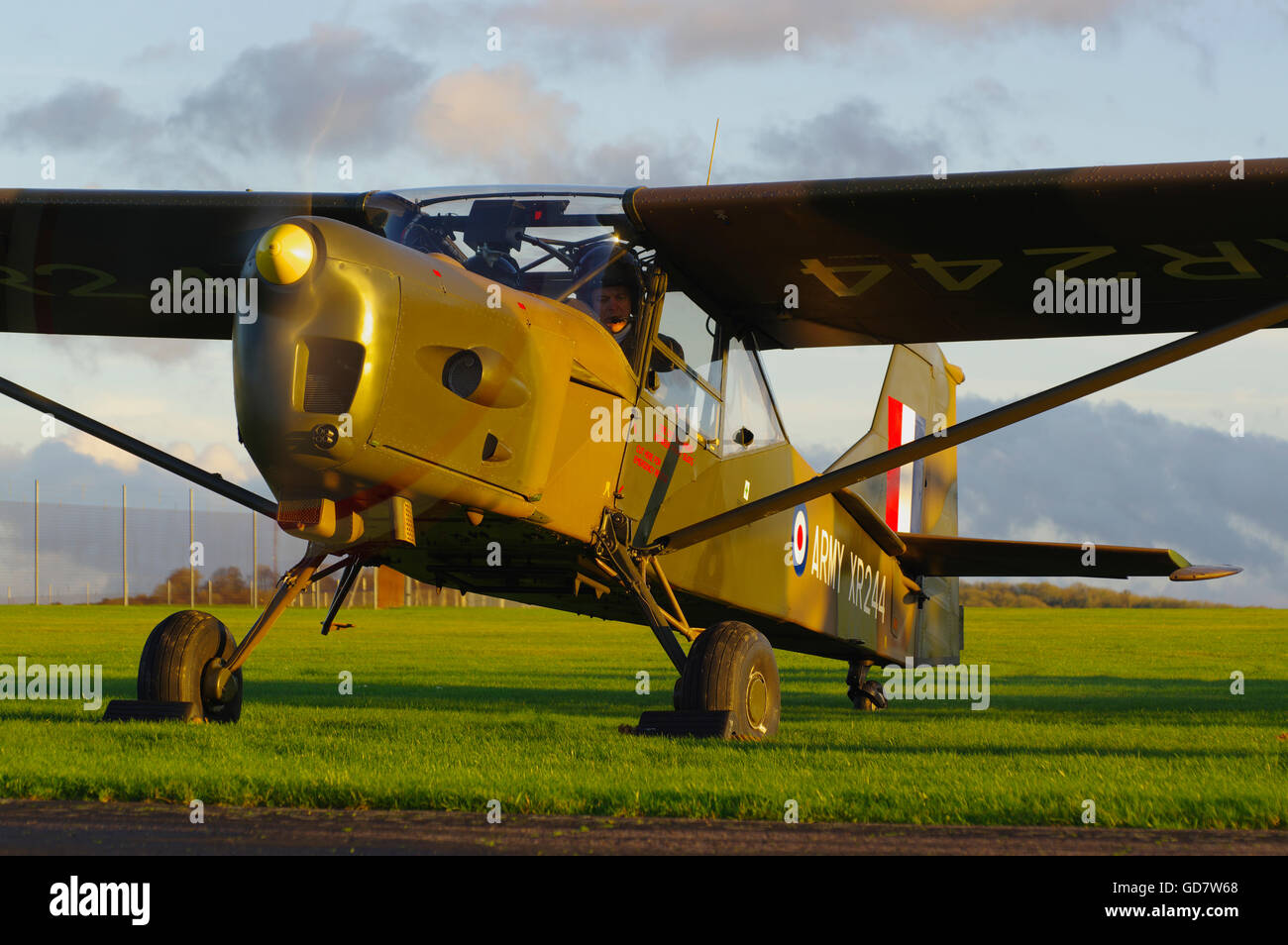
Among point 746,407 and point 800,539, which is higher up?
point 746,407

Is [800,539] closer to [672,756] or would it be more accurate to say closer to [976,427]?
[976,427]

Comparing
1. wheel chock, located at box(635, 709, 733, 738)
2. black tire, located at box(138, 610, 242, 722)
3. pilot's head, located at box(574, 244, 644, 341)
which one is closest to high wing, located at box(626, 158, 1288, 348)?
pilot's head, located at box(574, 244, 644, 341)

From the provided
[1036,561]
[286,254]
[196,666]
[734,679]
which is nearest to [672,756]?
[734,679]

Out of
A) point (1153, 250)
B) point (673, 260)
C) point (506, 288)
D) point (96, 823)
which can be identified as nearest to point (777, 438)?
point (673, 260)

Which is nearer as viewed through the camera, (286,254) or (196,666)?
(286,254)

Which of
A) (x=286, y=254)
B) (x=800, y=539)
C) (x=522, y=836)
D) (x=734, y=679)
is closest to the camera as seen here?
(x=522, y=836)

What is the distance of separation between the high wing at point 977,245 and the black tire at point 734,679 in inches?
100

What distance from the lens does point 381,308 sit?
6.05 m

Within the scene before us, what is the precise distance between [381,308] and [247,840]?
2.62 meters

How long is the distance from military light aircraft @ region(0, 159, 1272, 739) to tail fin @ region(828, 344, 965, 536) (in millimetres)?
2250

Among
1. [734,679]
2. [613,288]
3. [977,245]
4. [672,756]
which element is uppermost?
[977,245]

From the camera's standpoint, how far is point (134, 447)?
898cm

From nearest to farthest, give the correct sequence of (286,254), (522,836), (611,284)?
(522,836) < (286,254) < (611,284)

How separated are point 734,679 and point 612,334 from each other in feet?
7.15
